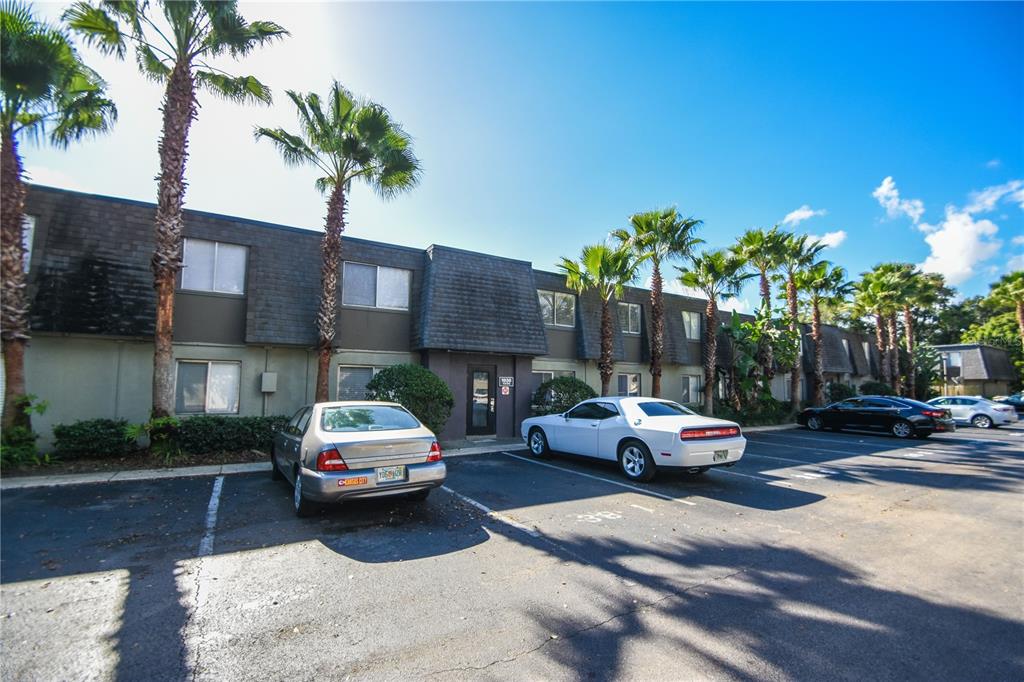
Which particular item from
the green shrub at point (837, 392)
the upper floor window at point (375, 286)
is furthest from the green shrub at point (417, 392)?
the green shrub at point (837, 392)

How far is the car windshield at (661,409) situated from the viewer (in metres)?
8.74

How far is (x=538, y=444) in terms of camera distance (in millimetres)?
10938

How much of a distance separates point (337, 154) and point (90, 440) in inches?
326

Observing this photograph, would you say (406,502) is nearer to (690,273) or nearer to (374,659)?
(374,659)

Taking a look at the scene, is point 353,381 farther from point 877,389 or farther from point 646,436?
point 877,389

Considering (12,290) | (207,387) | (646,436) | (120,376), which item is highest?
(12,290)

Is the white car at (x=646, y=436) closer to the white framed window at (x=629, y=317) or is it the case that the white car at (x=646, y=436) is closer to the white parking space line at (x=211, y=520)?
the white parking space line at (x=211, y=520)

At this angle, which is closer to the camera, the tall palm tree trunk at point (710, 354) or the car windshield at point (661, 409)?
the car windshield at point (661, 409)

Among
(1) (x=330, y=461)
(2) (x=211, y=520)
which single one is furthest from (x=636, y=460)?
(2) (x=211, y=520)

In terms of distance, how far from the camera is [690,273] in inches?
781

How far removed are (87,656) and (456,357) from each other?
1101 centimetres

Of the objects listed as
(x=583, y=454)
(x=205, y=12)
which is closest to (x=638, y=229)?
(x=583, y=454)

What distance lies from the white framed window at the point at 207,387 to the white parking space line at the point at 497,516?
7323 millimetres

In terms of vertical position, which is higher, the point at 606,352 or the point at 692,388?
the point at 606,352
